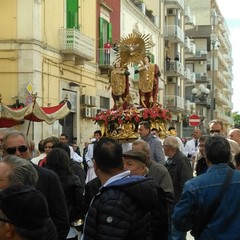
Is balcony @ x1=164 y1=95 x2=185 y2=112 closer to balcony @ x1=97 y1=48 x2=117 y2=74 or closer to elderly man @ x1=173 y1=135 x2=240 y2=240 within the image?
balcony @ x1=97 y1=48 x2=117 y2=74

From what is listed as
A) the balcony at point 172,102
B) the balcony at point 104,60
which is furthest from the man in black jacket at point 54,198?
the balcony at point 172,102

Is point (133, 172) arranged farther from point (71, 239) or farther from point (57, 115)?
point (57, 115)

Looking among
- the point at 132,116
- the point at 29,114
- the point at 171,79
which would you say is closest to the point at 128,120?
the point at 132,116

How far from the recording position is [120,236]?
4.06 metres

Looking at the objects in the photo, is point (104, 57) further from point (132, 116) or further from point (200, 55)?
point (200, 55)

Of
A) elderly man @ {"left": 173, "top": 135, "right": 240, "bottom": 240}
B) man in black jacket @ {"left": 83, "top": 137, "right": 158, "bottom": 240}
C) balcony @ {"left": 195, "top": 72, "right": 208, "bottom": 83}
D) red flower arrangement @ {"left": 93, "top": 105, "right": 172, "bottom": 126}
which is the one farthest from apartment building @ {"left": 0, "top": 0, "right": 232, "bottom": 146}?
balcony @ {"left": 195, "top": 72, "right": 208, "bottom": 83}

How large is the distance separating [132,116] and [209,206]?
24.3 feet

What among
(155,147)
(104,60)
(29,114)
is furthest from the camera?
(104,60)

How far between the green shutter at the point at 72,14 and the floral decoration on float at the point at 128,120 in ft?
37.1

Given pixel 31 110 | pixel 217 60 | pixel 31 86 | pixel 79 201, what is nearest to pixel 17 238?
pixel 79 201

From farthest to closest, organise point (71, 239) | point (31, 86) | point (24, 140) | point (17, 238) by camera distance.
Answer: point (31, 86) → point (71, 239) → point (24, 140) → point (17, 238)

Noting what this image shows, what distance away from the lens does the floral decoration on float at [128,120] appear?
11969 mm

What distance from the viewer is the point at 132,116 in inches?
475

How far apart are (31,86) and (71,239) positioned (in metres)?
13.6
